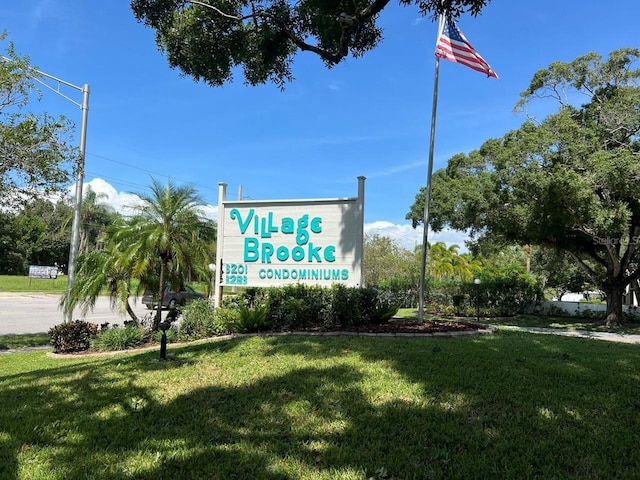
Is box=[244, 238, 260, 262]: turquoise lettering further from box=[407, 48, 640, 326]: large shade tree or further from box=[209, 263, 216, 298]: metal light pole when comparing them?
box=[407, 48, 640, 326]: large shade tree

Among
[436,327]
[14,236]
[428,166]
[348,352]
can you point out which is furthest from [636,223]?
[14,236]

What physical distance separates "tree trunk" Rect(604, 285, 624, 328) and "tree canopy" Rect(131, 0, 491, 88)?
619 inches

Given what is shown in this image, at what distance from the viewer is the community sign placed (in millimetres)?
10164

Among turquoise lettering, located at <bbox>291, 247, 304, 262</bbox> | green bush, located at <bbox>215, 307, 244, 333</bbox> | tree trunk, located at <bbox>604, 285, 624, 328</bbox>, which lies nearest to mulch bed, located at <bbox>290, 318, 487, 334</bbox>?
green bush, located at <bbox>215, 307, 244, 333</bbox>

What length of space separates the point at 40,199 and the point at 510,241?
17.0m

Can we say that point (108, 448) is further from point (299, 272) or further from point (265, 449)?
point (299, 272)

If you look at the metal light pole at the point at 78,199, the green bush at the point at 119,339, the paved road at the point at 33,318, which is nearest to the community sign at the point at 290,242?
the green bush at the point at 119,339

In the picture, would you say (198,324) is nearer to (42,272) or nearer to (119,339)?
(119,339)

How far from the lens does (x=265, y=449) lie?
345cm

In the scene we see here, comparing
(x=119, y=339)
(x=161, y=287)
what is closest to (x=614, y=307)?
(x=161, y=287)

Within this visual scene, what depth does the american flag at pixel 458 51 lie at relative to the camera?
1091 cm

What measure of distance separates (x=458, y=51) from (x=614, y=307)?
12.8 m

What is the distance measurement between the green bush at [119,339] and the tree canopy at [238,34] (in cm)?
545

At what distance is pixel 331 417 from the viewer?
4.04m
